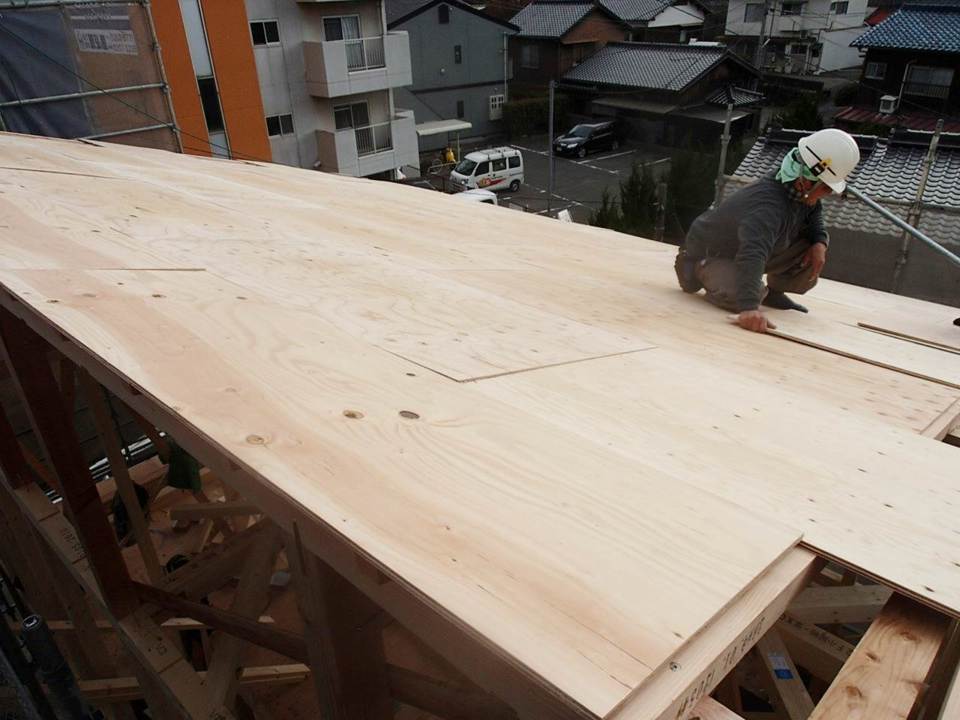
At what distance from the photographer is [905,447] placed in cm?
167

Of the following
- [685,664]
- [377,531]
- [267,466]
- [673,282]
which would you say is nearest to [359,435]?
[267,466]

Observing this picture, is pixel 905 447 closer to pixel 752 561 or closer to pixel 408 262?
pixel 752 561

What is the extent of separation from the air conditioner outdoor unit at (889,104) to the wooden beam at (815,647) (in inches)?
824

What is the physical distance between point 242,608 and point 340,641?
1688 mm

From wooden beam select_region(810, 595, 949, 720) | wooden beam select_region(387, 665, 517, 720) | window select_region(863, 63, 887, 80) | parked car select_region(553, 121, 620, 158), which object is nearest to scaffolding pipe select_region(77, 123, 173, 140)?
wooden beam select_region(387, 665, 517, 720)

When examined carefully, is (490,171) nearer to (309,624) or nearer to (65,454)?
(65,454)

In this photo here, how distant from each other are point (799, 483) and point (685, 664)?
643mm

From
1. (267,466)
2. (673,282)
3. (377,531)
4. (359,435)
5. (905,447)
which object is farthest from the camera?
(673,282)

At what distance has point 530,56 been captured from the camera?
2639cm

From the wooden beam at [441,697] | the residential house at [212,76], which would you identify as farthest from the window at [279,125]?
Result: the wooden beam at [441,697]

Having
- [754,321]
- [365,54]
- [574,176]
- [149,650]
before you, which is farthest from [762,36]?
[149,650]

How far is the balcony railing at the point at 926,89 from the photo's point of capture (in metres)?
18.6

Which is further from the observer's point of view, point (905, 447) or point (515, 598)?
point (905, 447)

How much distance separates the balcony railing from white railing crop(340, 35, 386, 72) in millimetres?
15087
